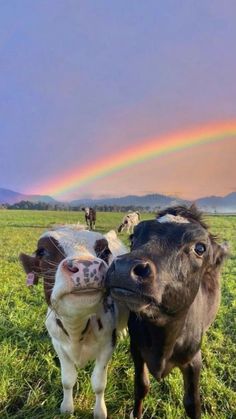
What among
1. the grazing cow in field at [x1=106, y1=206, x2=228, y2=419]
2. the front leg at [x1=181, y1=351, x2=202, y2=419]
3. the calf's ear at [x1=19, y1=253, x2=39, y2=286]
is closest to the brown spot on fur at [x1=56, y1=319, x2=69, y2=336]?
the calf's ear at [x1=19, y1=253, x2=39, y2=286]

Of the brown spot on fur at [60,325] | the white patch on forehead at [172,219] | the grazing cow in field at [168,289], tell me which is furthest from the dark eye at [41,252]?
the white patch on forehead at [172,219]

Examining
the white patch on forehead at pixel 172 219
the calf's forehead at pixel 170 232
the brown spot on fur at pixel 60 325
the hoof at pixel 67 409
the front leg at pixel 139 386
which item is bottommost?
the hoof at pixel 67 409

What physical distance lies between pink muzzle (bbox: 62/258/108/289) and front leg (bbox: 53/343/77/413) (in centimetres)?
139

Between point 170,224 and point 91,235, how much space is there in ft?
3.11

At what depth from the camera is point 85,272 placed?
3676mm

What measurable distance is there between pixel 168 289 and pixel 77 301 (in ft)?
2.63

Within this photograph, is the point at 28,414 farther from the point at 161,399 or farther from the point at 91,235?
the point at 91,235

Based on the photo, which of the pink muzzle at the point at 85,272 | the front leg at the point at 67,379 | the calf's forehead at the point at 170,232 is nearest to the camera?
the pink muzzle at the point at 85,272

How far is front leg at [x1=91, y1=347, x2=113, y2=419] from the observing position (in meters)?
4.69

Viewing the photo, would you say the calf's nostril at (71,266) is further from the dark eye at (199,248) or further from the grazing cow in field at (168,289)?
the dark eye at (199,248)

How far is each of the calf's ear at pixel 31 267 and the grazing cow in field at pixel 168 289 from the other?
111cm

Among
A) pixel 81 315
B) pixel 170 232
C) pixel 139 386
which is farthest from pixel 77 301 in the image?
pixel 139 386

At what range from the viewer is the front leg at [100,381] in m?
4.69

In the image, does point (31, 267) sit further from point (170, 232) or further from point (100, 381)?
point (170, 232)
